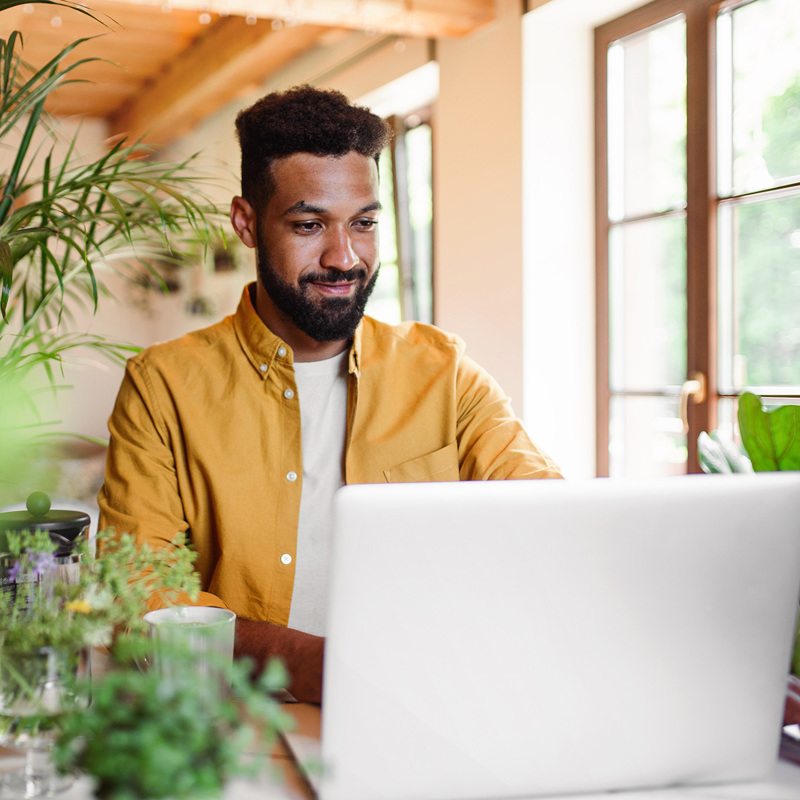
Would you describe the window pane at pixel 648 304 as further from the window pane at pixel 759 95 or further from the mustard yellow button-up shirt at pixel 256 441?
the mustard yellow button-up shirt at pixel 256 441

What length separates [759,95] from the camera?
9.22 ft

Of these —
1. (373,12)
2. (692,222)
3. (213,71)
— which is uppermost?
(213,71)

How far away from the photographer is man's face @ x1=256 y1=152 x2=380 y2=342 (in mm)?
1501

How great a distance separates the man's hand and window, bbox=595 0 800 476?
2.17m

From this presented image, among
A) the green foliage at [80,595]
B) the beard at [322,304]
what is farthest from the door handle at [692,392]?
the green foliage at [80,595]

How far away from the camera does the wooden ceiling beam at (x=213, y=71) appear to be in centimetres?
455

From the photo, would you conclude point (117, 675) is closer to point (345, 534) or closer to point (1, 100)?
point (345, 534)

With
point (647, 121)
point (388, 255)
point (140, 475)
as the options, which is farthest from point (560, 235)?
point (140, 475)

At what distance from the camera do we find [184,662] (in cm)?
56

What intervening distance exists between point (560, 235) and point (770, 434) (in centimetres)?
245

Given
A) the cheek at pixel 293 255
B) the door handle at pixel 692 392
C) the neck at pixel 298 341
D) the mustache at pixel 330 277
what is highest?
the cheek at pixel 293 255

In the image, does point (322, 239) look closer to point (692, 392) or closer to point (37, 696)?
point (37, 696)

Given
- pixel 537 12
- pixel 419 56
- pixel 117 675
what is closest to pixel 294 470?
pixel 117 675

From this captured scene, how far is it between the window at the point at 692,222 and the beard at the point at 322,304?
1.73 meters
